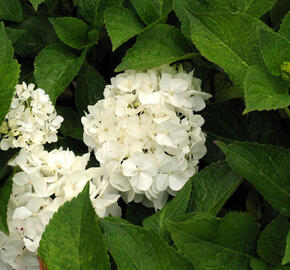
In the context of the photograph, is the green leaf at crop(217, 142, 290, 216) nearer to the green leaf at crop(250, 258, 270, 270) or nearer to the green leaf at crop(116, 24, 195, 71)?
the green leaf at crop(250, 258, 270, 270)

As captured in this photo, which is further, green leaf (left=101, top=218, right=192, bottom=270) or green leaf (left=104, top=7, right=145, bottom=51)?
green leaf (left=104, top=7, right=145, bottom=51)

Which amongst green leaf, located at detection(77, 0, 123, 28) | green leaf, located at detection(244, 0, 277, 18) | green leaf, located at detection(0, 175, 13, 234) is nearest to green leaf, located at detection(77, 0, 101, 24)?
green leaf, located at detection(77, 0, 123, 28)

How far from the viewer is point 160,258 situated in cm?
86

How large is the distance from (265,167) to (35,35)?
611mm

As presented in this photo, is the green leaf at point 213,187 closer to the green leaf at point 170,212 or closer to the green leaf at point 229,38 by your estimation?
the green leaf at point 170,212

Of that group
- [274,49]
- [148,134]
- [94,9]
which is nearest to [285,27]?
[274,49]

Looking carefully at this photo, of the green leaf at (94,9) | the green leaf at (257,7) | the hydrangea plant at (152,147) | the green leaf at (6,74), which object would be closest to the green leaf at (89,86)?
the hydrangea plant at (152,147)

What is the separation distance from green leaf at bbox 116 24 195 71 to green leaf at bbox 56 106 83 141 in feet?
0.58

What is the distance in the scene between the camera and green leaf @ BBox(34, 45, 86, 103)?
45.1 inches

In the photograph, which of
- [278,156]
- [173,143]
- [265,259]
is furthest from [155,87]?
[265,259]

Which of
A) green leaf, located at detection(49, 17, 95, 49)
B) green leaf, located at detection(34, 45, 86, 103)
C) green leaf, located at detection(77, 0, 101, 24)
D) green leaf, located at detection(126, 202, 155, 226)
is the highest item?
green leaf, located at detection(77, 0, 101, 24)

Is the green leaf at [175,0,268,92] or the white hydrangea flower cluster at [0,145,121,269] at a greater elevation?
the green leaf at [175,0,268,92]

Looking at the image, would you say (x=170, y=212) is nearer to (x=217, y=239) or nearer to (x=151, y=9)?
(x=217, y=239)

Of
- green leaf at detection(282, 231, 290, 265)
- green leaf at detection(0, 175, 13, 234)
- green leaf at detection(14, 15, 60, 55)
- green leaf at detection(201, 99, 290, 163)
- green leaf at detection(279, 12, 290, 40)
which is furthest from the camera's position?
green leaf at detection(14, 15, 60, 55)
